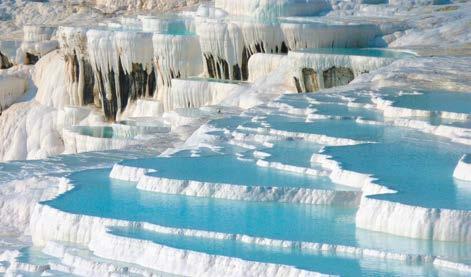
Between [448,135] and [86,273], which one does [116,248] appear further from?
[448,135]

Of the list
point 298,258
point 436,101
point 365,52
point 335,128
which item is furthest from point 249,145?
Result: point 365,52

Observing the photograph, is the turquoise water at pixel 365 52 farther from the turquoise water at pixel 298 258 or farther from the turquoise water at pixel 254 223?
the turquoise water at pixel 298 258

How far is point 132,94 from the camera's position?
24.8 meters

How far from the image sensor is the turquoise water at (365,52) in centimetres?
2025

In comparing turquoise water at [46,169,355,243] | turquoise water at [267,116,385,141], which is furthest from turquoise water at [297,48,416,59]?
turquoise water at [46,169,355,243]

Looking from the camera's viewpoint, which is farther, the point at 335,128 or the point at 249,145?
the point at 335,128

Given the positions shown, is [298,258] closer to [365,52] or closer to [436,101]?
[436,101]

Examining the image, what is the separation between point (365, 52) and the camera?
69.2ft

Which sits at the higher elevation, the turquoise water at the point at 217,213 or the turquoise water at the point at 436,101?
the turquoise water at the point at 436,101

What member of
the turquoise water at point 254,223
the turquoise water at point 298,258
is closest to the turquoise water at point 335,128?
the turquoise water at point 254,223

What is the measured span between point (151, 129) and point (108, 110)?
5.54m

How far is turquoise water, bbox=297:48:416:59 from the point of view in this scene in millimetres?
20250

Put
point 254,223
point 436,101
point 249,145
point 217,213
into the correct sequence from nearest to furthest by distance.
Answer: point 254,223, point 217,213, point 249,145, point 436,101

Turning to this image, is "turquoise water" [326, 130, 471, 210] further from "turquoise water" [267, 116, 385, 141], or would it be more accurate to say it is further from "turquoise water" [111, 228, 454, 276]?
"turquoise water" [111, 228, 454, 276]
